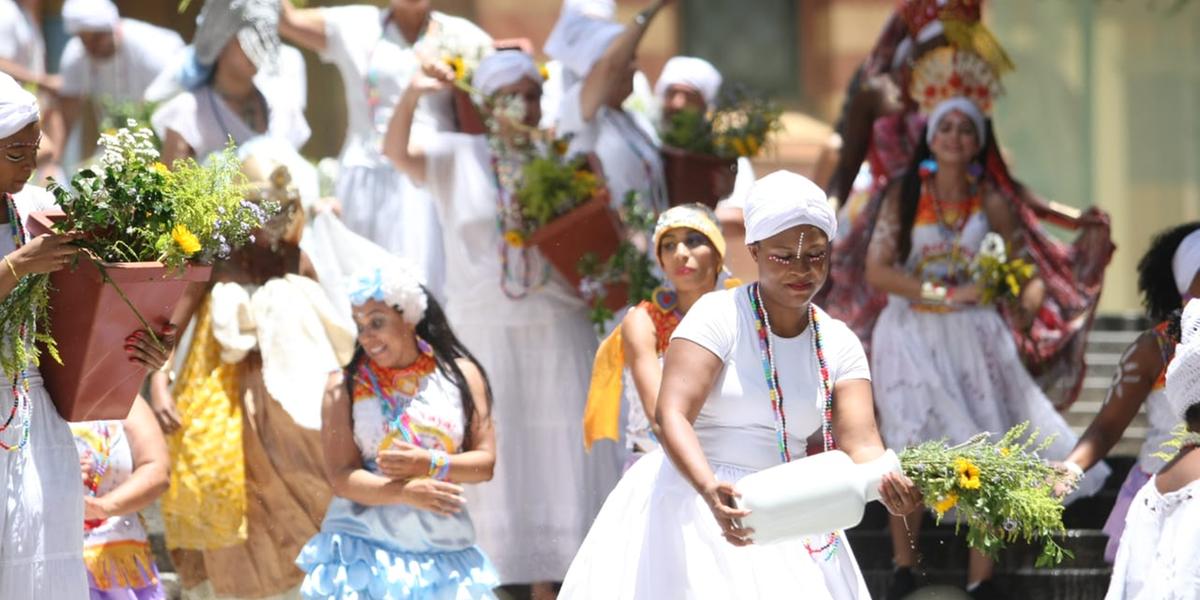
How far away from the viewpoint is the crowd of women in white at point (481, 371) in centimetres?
632

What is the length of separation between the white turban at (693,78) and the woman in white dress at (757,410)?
405 centimetres

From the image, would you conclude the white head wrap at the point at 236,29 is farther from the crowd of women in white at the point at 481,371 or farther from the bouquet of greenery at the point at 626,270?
the bouquet of greenery at the point at 626,270

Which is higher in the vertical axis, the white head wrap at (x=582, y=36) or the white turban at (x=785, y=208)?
the white head wrap at (x=582, y=36)

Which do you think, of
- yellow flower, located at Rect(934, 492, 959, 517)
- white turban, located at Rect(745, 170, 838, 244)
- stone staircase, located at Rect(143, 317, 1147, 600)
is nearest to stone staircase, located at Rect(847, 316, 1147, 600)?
stone staircase, located at Rect(143, 317, 1147, 600)

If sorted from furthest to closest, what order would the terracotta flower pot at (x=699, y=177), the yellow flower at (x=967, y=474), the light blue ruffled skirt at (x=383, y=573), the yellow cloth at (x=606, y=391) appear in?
the terracotta flower pot at (x=699, y=177)
the yellow cloth at (x=606, y=391)
the light blue ruffled skirt at (x=383, y=573)
the yellow flower at (x=967, y=474)

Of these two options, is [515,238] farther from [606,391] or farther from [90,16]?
[90,16]

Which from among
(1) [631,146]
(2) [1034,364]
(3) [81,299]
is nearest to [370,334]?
(3) [81,299]

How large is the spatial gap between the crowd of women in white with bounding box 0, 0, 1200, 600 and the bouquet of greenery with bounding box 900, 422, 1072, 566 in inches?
5.1

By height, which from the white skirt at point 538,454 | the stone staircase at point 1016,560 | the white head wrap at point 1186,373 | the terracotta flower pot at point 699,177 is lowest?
the stone staircase at point 1016,560

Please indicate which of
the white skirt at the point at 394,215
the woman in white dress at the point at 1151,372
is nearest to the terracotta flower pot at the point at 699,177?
the white skirt at the point at 394,215

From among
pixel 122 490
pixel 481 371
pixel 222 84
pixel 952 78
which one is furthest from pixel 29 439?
pixel 952 78

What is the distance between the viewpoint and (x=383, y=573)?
7.39 meters

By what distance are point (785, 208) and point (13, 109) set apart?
2.26 m

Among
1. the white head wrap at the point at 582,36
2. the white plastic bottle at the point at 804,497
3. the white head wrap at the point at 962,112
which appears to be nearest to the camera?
the white plastic bottle at the point at 804,497
